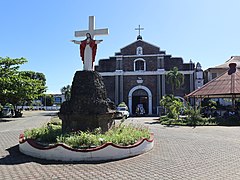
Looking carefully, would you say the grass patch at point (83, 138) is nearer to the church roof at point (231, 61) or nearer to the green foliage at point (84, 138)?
the green foliage at point (84, 138)

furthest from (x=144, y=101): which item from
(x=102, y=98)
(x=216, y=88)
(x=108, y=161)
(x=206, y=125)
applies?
(x=108, y=161)

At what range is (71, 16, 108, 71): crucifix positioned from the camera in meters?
9.50

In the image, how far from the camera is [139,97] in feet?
116

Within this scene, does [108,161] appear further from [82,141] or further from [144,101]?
[144,101]

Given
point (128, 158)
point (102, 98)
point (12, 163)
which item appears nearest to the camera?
point (12, 163)

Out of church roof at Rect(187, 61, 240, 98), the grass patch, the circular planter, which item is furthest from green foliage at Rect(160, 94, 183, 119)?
the circular planter

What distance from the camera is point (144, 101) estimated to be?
3581 centimetres

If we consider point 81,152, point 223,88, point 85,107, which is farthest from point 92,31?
point 223,88

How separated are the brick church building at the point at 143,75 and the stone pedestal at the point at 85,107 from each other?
25527 mm

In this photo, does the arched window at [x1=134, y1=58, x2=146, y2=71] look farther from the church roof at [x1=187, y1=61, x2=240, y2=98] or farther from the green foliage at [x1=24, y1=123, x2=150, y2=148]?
the green foliage at [x1=24, y1=123, x2=150, y2=148]

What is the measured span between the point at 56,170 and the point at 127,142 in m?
2.48

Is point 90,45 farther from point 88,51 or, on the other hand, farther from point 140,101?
point 140,101

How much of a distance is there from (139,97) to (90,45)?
26.4 metres

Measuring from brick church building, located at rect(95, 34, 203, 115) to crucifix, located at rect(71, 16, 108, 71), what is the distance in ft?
82.1
